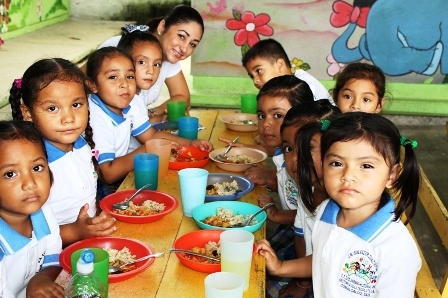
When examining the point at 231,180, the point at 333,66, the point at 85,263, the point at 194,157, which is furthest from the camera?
the point at 333,66

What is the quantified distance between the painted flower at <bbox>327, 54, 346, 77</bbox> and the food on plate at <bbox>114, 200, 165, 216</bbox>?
4.53 m

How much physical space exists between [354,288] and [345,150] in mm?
433

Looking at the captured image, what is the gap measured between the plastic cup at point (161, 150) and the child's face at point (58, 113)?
0.33m

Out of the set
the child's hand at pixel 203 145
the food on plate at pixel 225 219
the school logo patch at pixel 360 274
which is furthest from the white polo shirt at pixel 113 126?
the school logo patch at pixel 360 274

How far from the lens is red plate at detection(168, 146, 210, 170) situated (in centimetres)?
258

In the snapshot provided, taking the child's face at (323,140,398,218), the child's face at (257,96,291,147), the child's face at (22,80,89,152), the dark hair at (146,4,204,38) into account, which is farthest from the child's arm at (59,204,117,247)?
the dark hair at (146,4,204,38)

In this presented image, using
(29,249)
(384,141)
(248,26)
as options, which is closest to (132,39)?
(29,249)

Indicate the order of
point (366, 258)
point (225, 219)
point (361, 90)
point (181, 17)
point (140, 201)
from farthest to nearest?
point (181, 17) < point (361, 90) < point (140, 201) < point (225, 219) < point (366, 258)

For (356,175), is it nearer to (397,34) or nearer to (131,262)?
(131,262)

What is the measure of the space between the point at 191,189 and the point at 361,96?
4.94 ft

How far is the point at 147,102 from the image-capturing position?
380cm

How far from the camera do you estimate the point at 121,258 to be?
1698mm

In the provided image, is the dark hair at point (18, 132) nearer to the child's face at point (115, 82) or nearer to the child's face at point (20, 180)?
the child's face at point (20, 180)

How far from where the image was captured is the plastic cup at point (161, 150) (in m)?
2.42
